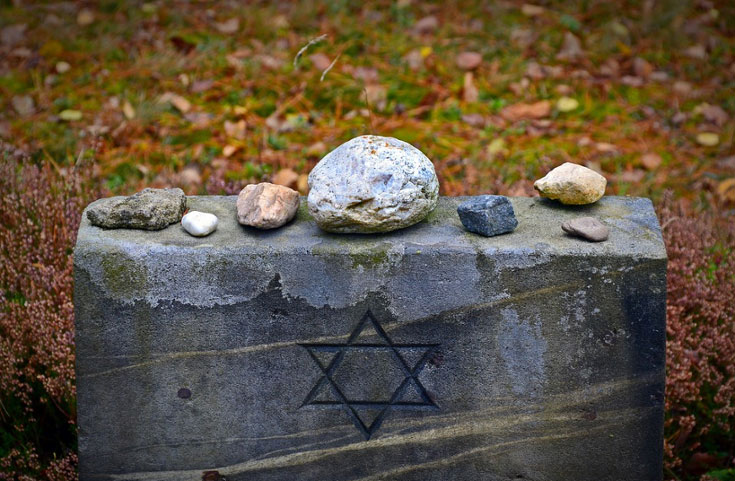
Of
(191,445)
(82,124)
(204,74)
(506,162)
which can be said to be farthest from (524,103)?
(191,445)

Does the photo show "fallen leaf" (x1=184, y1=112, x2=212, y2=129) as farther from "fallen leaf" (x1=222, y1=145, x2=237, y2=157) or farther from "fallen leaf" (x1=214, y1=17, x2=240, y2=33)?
"fallen leaf" (x1=214, y1=17, x2=240, y2=33)

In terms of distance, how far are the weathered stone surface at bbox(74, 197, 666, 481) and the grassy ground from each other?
163 cm

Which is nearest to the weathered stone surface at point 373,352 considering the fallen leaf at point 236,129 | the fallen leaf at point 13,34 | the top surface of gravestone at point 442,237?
the top surface of gravestone at point 442,237

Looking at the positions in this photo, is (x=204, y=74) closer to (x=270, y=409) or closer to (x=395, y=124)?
(x=395, y=124)

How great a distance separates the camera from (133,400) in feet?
8.25

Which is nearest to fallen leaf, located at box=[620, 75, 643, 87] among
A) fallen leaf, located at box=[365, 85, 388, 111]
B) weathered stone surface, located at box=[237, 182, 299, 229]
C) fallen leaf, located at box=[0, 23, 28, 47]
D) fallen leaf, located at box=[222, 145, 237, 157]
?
fallen leaf, located at box=[365, 85, 388, 111]

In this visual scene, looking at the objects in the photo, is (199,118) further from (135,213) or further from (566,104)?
(135,213)

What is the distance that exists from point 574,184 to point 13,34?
4.56 meters

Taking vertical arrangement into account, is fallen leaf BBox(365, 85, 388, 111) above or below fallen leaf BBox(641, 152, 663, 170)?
above

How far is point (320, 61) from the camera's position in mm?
5492

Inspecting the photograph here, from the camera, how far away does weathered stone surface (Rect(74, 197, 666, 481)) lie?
241 cm

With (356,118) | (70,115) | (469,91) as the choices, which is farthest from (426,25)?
(70,115)

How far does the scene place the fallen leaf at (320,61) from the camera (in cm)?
545

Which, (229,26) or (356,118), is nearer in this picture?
(356,118)
